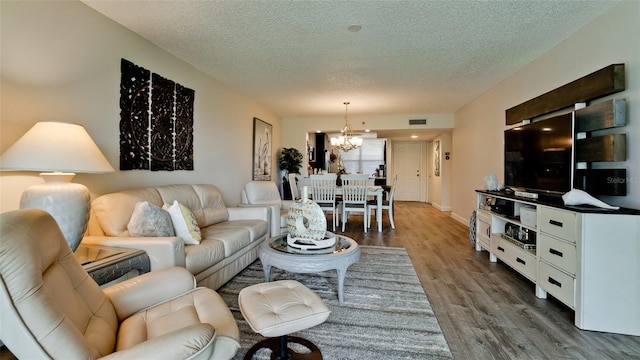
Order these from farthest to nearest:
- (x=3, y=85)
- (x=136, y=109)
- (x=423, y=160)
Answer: (x=423, y=160)
(x=136, y=109)
(x=3, y=85)

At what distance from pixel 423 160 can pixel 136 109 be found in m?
9.08

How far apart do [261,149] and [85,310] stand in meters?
4.84

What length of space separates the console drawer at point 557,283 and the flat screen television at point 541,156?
0.76m

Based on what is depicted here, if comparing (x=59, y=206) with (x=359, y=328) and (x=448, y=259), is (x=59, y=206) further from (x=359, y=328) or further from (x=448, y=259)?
(x=448, y=259)

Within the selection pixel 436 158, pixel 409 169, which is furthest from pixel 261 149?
pixel 409 169

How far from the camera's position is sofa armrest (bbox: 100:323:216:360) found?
2.78 ft

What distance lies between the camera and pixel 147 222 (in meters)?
2.12

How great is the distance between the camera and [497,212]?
3270 millimetres

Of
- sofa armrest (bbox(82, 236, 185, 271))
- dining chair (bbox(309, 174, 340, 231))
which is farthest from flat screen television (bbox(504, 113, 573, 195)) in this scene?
sofa armrest (bbox(82, 236, 185, 271))

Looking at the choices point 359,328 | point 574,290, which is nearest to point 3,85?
point 359,328

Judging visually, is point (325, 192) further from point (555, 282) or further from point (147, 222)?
point (555, 282)

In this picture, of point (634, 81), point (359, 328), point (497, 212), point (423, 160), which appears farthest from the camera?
point (423, 160)

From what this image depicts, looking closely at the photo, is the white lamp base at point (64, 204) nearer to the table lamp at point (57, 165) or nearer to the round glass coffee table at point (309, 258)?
the table lamp at point (57, 165)

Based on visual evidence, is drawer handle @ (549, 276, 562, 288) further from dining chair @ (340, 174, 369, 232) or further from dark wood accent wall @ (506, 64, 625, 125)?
dining chair @ (340, 174, 369, 232)
